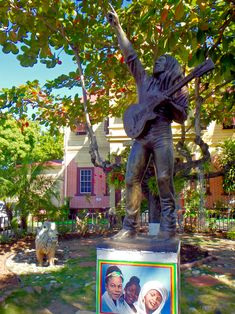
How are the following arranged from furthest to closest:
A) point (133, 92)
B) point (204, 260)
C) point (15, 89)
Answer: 1. point (133, 92)
2. point (15, 89)
3. point (204, 260)

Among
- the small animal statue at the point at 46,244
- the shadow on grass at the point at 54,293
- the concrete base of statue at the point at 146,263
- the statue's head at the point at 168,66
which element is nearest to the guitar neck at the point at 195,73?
the statue's head at the point at 168,66

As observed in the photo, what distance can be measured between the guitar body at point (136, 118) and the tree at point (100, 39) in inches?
54.5

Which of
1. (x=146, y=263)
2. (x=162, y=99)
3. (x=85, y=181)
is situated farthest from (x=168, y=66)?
(x=85, y=181)

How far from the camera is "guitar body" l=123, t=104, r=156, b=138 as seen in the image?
3680 mm

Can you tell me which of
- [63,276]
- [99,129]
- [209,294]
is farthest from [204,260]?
[99,129]

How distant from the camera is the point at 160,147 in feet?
12.2

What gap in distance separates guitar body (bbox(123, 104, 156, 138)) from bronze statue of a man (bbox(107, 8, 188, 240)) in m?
0.06

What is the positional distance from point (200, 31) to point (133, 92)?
6.12 meters

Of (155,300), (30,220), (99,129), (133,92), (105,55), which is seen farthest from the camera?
(99,129)

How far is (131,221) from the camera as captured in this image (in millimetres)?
3820

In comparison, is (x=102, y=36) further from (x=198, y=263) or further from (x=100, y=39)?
(x=198, y=263)

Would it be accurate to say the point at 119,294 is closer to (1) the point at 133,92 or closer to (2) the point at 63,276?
(2) the point at 63,276

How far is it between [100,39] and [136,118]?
4911 mm

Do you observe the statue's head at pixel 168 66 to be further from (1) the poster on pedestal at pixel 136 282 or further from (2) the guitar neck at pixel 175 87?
(1) the poster on pedestal at pixel 136 282
